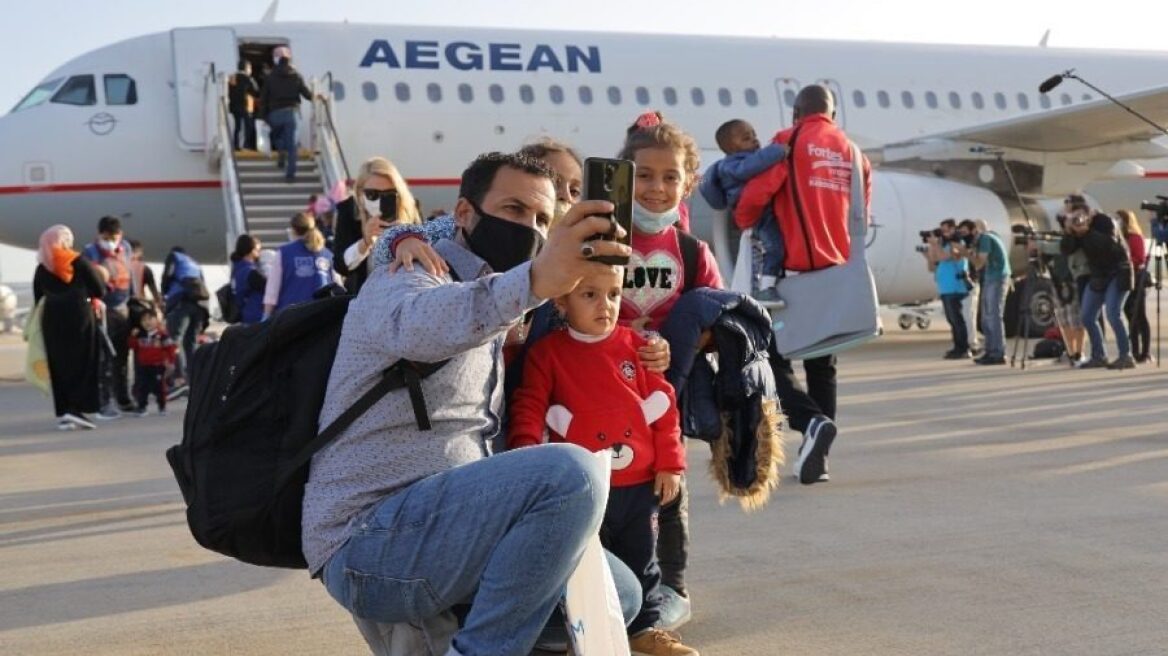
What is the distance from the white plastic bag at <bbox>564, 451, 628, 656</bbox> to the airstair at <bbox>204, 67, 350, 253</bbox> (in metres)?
11.9

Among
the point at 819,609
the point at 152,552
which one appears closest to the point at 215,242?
the point at 152,552

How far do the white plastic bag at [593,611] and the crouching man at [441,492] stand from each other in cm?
6

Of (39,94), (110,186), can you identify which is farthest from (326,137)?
(39,94)

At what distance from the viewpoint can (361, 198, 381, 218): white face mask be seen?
514 centimetres

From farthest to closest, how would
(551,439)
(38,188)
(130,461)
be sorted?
(38,188)
(130,461)
(551,439)

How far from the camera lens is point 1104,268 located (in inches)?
483

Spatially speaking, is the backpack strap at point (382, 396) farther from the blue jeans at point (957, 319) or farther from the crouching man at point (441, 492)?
the blue jeans at point (957, 319)

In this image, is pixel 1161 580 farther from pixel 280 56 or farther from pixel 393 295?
pixel 280 56

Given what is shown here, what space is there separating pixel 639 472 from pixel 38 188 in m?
13.2

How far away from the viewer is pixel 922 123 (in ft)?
65.2

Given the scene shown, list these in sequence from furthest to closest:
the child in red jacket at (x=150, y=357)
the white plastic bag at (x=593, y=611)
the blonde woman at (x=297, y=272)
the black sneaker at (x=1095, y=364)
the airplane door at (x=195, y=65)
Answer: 1. the airplane door at (x=195, y=65)
2. the black sneaker at (x=1095, y=364)
3. the child in red jacket at (x=150, y=357)
4. the blonde woman at (x=297, y=272)
5. the white plastic bag at (x=593, y=611)

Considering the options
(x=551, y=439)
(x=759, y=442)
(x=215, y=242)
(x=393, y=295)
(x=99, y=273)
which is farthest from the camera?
(x=215, y=242)


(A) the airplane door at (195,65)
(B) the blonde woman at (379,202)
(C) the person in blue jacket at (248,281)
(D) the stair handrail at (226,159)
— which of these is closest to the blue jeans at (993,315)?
(C) the person in blue jacket at (248,281)

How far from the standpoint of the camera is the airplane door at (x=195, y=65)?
1600 cm
